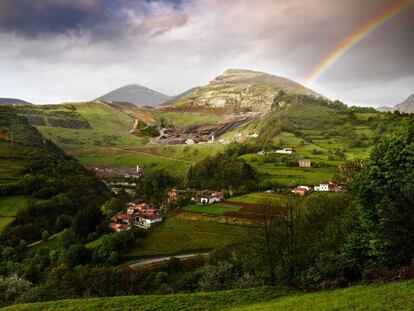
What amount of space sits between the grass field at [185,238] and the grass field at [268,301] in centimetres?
3949

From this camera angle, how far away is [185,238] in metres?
77.4

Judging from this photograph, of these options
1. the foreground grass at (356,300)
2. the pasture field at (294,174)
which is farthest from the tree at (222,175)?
the foreground grass at (356,300)

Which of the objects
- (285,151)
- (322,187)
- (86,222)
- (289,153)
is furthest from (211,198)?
(285,151)

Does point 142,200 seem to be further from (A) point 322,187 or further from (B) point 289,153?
(B) point 289,153

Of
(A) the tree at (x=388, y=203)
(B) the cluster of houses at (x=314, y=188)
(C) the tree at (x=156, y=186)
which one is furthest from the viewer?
(C) the tree at (x=156, y=186)

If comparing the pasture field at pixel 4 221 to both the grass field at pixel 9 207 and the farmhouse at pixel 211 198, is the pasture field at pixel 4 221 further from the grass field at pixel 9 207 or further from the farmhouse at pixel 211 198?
the farmhouse at pixel 211 198

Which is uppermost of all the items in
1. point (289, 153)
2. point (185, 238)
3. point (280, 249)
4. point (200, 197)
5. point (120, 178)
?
point (289, 153)

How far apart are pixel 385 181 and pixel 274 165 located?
379ft

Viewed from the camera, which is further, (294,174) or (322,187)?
(294,174)

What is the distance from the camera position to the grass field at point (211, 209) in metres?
95.8

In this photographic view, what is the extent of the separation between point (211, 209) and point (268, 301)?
70849 millimetres

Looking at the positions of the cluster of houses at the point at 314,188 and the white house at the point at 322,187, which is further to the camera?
the white house at the point at 322,187

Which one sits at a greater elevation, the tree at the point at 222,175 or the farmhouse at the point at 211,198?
the tree at the point at 222,175

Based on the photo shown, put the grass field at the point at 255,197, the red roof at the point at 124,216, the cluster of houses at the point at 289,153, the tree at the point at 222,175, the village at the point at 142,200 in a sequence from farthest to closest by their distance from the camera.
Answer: the cluster of houses at the point at 289,153 → the tree at the point at 222,175 → the grass field at the point at 255,197 → the red roof at the point at 124,216 → the village at the point at 142,200
